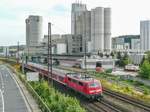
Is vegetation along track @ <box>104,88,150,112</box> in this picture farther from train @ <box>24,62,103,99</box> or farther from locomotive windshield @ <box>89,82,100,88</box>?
locomotive windshield @ <box>89,82,100,88</box>

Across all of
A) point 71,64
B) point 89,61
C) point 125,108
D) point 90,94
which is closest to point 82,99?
point 90,94

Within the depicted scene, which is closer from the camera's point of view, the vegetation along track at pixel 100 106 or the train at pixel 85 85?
the vegetation along track at pixel 100 106

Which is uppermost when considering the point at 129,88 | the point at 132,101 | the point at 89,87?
the point at 89,87

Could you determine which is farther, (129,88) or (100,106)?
(129,88)

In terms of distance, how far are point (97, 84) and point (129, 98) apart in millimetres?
4166

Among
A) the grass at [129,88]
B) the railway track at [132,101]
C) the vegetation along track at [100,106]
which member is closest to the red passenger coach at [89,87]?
the vegetation along track at [100,106]

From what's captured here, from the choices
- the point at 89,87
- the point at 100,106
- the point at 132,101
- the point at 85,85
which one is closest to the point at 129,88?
the point at 85,85

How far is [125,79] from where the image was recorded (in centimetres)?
7688

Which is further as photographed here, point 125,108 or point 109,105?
point 109,105

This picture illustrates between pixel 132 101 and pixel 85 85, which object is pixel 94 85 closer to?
pixel 85 85

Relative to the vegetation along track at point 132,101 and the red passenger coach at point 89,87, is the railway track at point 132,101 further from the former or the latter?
the red passenger coach at point 89,87

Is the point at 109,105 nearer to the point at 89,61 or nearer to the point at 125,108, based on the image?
the point at 125,108

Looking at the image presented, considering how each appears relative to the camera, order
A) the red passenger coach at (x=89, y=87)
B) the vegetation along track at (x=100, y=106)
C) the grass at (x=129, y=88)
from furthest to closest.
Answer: the grass at (x=129, y=88) < the red passenger coach at (x=89, y=87) < the vegetation along track at (x=100, y=106)

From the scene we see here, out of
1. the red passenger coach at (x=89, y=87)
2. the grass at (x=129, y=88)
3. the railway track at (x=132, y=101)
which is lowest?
the grass at (x=129, y=88)
